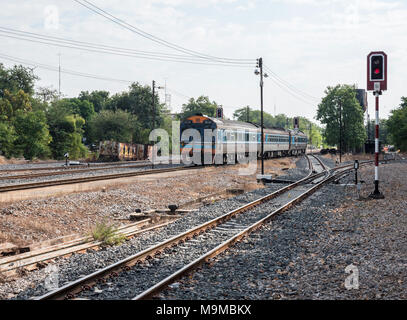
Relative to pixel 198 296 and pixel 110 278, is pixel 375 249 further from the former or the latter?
pixel 110 278

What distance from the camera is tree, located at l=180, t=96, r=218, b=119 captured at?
9444 centimetres

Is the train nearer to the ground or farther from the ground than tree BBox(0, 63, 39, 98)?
nearer to the ground

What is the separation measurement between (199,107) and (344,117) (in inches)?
1410

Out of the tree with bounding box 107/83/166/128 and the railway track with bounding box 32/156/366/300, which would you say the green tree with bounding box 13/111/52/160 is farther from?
the railway track with bounding box 32/156/366/300

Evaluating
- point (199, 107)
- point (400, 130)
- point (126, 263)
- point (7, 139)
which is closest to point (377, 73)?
point (126, 263)

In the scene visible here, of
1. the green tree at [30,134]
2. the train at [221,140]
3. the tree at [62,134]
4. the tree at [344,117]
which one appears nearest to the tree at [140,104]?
the tree at [62,134]

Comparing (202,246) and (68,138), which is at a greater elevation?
(68,138)

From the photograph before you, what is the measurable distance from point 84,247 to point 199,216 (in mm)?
4187

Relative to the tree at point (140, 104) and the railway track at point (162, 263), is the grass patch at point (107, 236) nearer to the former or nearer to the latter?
the railway track at point (162, 263)

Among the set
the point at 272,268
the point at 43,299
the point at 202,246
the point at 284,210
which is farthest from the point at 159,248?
the point at 284,210

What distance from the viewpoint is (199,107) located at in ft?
311

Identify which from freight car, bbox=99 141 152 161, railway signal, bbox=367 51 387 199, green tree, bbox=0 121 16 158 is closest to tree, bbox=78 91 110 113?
freight car, bbox=99 141 152 161

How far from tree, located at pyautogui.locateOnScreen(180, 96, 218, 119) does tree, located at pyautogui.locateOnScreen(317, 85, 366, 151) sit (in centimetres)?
2898
